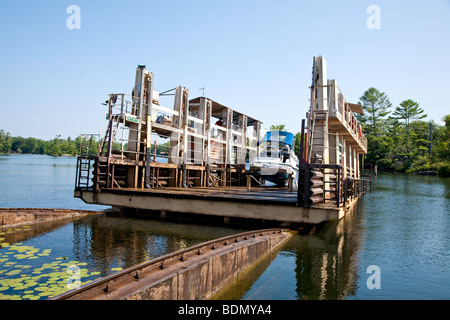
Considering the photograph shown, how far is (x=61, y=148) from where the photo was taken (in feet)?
636

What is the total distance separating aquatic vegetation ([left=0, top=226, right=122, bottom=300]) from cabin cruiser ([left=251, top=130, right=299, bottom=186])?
1756 cm

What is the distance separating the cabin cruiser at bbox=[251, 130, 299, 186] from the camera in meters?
24.9

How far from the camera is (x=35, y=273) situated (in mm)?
7047

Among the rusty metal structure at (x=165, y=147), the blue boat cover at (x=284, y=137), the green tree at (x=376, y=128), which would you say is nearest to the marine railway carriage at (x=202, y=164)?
the rusty metal structure at (x=165, y=147)

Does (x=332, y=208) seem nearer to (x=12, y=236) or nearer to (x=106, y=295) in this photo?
(x=106, y=295)

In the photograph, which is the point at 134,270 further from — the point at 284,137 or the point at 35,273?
the point at 284,137

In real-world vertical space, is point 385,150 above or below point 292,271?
above

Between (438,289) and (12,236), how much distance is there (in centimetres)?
1182

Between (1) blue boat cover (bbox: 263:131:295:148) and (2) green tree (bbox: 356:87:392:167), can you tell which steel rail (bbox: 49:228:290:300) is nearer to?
(1) blue boat cover (bbox: 263:131:295:148)

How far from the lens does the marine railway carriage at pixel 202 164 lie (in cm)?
1141

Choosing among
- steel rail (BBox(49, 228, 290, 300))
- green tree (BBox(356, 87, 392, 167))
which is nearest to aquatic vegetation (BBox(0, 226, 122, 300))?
steel rail (BBox(49, 228, 290, 300))

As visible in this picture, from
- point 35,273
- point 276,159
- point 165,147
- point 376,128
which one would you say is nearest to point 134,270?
point 35,273

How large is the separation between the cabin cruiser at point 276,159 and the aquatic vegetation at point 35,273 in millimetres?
17559
